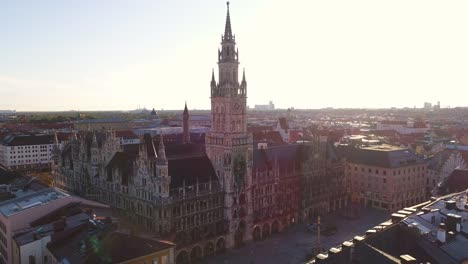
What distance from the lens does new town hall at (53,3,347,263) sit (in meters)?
78.0

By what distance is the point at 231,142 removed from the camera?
86188 mm

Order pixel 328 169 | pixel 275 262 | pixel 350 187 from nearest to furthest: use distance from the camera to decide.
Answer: pixel 275 262, pixel 328 169, pixel 350 187

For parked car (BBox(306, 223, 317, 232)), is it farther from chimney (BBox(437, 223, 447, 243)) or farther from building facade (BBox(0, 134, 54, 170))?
building facade (BBox(0, 134, 54, 170))

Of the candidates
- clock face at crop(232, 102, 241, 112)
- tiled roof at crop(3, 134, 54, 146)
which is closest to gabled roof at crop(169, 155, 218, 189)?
clock face at crop(232, 102, 241, 112)

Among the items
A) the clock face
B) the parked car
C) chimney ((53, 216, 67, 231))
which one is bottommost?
the parked car

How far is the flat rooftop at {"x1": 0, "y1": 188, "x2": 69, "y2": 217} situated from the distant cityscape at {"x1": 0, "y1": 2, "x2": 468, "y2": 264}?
0.27 m

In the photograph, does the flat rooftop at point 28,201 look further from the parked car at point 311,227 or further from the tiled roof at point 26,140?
the tiled roof at point 26,140

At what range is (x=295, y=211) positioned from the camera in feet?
328

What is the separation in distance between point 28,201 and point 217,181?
34.5 m

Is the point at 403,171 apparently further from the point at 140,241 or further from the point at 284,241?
the point at 140,241

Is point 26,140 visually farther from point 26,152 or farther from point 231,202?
point 231,202

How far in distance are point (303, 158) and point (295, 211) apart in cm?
1336

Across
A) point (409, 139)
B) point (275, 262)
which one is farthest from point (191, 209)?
point (409, 139)

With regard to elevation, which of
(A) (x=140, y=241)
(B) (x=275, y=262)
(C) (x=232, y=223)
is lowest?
(B) (x=275, y=262)
